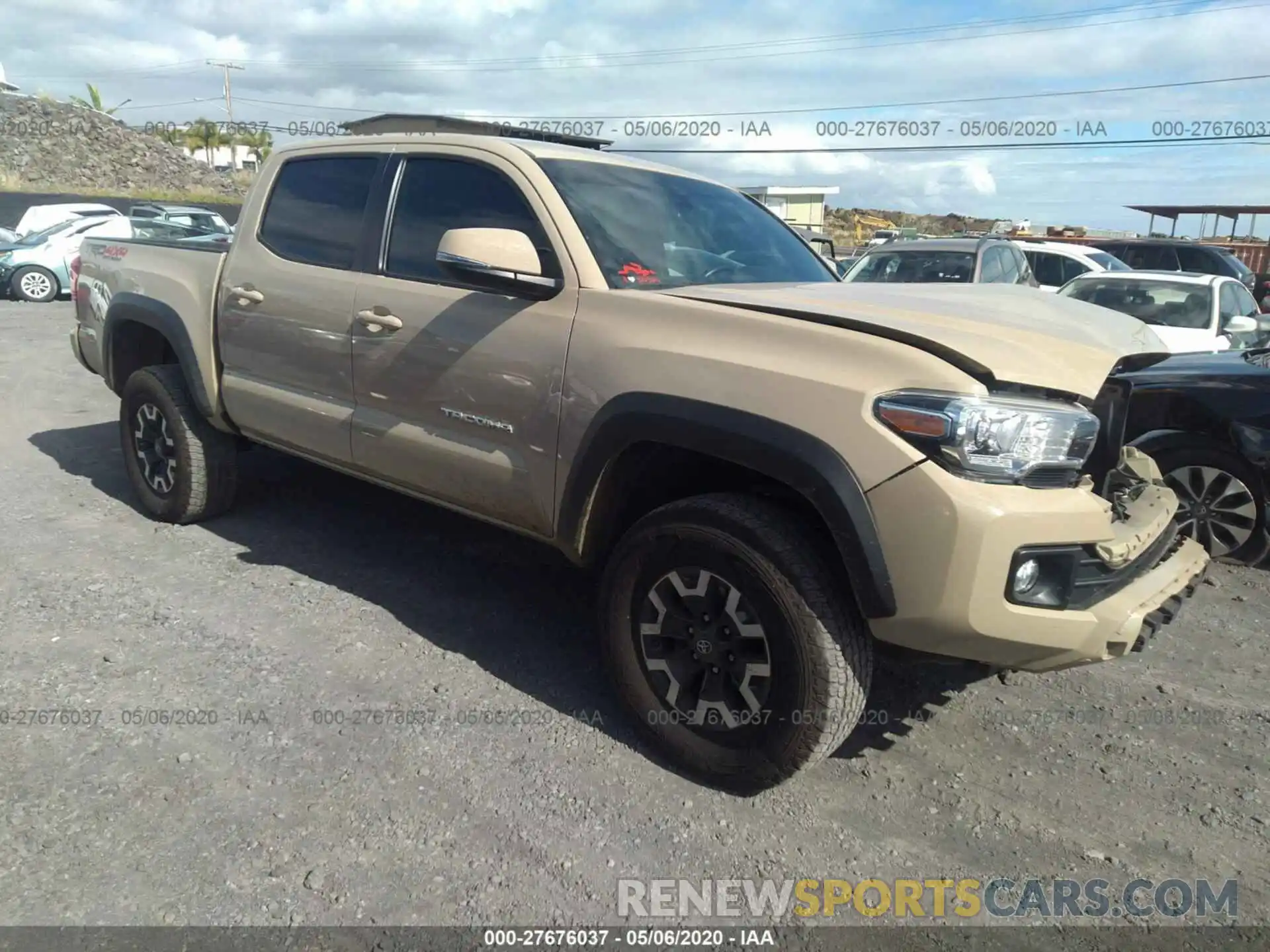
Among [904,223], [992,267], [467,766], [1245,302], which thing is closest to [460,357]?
[467,766]

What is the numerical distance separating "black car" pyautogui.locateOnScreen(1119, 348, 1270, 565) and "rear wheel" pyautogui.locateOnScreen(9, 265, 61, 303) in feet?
61.0

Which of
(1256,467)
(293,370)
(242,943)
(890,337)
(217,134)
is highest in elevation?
(217,134)

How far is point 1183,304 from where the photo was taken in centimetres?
948

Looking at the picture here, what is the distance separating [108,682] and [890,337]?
299cm

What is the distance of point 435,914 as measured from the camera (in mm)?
2426

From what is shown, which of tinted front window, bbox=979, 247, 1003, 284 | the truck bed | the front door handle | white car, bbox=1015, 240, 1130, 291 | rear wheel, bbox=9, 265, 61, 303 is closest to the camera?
the front door handle

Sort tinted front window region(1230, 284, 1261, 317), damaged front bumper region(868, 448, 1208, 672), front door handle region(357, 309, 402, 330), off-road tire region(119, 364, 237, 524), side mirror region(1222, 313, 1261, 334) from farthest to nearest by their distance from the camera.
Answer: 1. tinted front window region(1230, 284, 1261, 317)
2. side mirror region(1222, 313, 1261, 334)
3. off-road tire region(119, 364, 237, 524)
4. front door handle region(357, 309, 402, 330)
5. damaged front bumper region(868, 448, 1208, 672)

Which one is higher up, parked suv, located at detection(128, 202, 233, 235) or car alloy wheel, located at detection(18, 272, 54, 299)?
parked suv, located at detection(128, 202, 233, 235)

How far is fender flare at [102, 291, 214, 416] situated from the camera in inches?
185

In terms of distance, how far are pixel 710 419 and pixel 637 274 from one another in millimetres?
819

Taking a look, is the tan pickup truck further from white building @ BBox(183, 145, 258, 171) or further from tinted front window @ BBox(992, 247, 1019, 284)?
white building @ BBox(183, 145, 258, 171)

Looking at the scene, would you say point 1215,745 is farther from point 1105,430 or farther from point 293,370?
point 293,370

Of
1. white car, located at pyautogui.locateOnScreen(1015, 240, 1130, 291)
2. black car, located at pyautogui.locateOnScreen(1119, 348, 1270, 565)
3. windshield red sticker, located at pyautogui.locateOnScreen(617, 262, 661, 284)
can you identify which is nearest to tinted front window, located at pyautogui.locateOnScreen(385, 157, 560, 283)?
windshield red sticker, located at pyautogui.locateOnScreen(617, 262, 661, 284)

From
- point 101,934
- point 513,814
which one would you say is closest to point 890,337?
point 513,814
